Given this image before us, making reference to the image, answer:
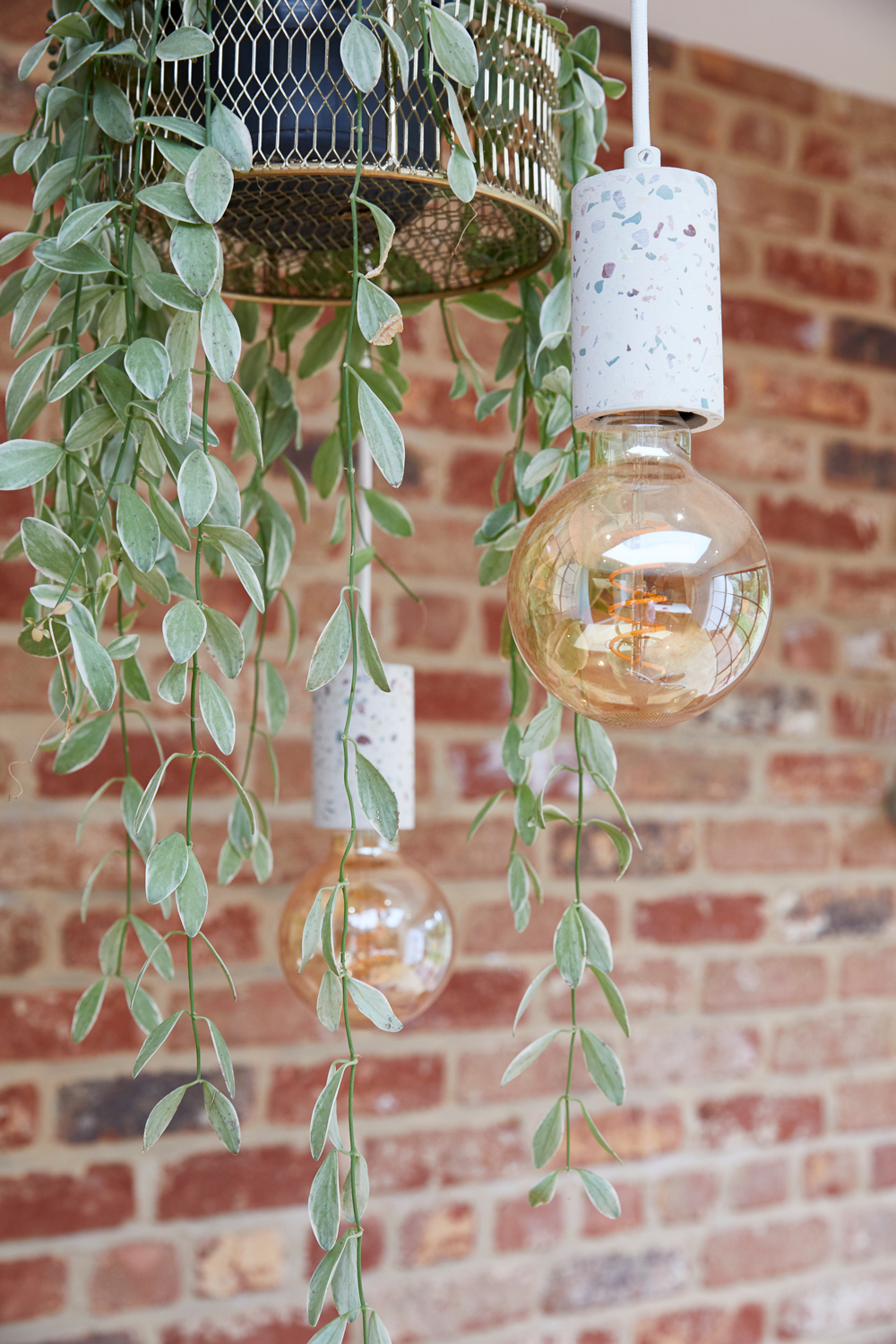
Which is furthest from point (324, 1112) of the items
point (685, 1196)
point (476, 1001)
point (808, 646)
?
point (808, 646)

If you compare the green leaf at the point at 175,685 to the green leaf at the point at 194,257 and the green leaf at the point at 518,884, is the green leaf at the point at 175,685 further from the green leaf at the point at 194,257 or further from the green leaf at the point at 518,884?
the green leaf at the point at 518,884

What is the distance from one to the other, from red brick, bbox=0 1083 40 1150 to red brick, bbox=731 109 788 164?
54.5 inches

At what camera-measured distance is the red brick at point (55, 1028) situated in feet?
3.67

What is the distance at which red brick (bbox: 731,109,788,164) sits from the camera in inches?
60.3

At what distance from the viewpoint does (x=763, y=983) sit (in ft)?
4.85

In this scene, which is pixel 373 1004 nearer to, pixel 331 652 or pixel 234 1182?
pixel 331 652

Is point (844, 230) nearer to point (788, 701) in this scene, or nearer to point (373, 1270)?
point (788, 701)

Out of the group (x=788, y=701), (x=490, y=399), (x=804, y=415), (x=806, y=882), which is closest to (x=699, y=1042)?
(x=806, y=882)

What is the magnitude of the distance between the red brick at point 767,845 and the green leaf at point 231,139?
Result: 3.76ft

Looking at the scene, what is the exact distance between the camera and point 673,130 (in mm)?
1481

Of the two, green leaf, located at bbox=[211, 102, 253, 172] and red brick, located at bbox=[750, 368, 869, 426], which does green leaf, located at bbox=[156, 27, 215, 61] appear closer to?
green leaf, located at bbox=[211, 102, 253, 172]

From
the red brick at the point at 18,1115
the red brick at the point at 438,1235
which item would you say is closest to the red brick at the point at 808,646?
the red brick at the point at 438,1235

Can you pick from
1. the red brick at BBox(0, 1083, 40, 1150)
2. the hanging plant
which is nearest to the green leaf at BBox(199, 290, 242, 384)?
the hanging plant

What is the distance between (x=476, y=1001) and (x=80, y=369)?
98cm
